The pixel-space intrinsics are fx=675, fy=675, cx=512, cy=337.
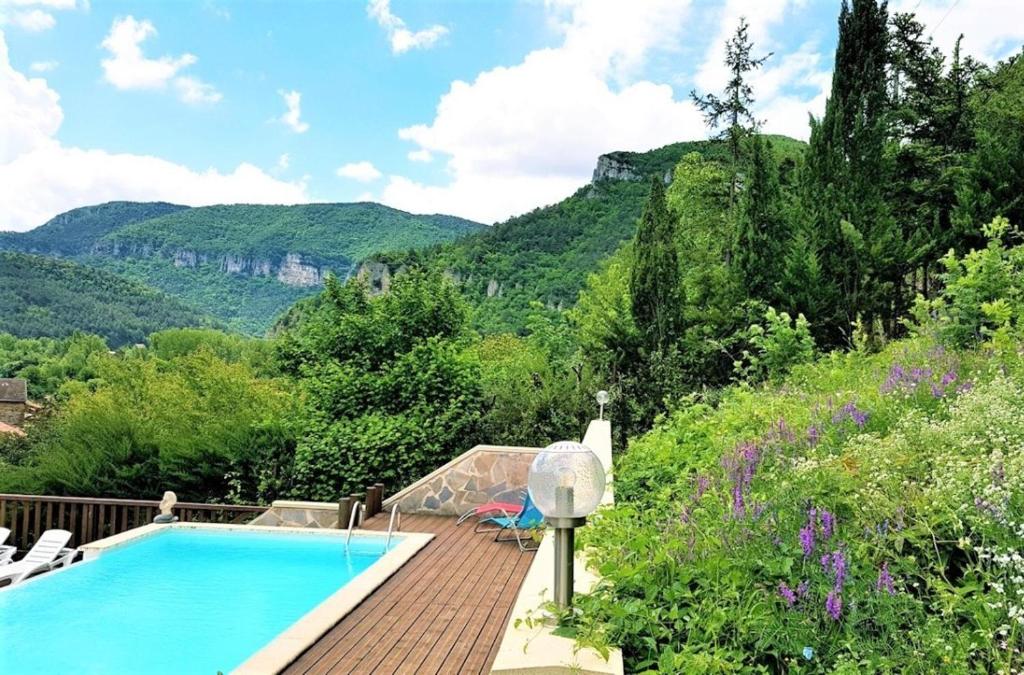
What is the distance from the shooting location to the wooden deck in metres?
3.75

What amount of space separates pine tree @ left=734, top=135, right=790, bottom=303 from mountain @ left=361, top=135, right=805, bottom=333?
24.5 meters

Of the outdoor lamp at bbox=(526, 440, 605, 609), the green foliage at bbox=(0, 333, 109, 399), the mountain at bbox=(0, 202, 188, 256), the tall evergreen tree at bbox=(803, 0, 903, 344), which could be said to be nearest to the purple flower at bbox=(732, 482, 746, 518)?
the outdoor lamp at bbox=(526, 440, 605, 609)

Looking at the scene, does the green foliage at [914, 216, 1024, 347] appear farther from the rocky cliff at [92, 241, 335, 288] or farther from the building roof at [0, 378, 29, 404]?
the rocky cliff at [92, 241, 335, 288]

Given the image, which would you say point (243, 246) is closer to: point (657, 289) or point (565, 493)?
point (657, 289)

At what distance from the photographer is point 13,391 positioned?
49656 mm

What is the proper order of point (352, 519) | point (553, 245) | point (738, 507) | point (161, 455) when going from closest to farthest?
point (738, 507), point (352, 519), point (161, 455), point (553, 245)

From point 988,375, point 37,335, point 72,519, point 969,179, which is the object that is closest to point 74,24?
point 72,519

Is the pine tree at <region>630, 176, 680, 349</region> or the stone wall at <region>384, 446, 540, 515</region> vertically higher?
the pine tree at <region>630, 176, 680, 349</region>

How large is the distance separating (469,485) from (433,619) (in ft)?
12.7

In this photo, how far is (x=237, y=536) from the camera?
315 inches

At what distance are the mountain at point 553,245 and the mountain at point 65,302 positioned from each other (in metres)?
25.3

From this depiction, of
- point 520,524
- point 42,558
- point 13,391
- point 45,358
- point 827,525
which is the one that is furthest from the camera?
point 45,358

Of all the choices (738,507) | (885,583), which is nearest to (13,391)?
(738,507)

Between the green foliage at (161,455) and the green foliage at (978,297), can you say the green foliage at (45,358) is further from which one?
the green foliage at (978,297)
